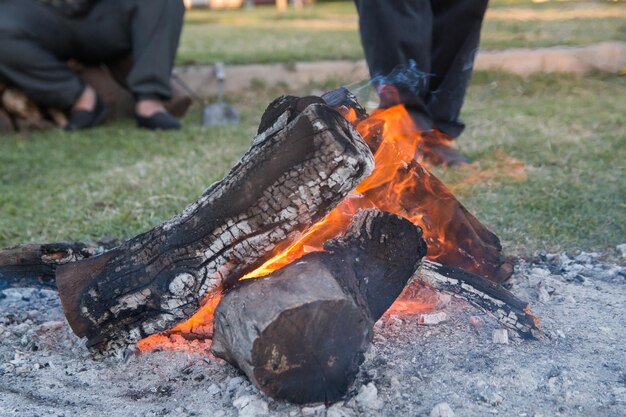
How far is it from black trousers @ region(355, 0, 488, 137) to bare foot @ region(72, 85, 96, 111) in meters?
2.49

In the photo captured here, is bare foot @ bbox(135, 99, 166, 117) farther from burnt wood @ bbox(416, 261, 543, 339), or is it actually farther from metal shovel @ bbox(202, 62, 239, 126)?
burnt wood @ bbox(416, 261, 543, 339)

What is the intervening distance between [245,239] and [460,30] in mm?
2217

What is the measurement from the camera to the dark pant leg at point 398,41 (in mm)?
3256

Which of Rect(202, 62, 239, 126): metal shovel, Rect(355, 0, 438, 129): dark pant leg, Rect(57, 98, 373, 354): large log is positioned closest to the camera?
Rect(57, 98, 373, 354): large log

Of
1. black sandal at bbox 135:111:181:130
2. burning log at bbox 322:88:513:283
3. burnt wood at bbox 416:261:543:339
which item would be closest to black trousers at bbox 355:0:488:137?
burning log at bbox 322:88:513:283

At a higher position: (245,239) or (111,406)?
(245,239)

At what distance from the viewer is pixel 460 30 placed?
3.56 m

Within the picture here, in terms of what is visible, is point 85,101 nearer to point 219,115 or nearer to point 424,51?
point 219,115

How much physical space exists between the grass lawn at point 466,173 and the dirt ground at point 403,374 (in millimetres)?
760

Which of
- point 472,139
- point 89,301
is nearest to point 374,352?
point 89,301

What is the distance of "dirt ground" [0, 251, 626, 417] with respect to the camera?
5.43ft

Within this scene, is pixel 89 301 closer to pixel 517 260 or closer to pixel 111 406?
pixel 111 406

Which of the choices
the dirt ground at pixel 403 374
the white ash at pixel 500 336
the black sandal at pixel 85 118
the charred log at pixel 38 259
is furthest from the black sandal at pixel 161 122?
the white ash at pixel 500 336

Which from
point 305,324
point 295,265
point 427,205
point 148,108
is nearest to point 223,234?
point 295,265
